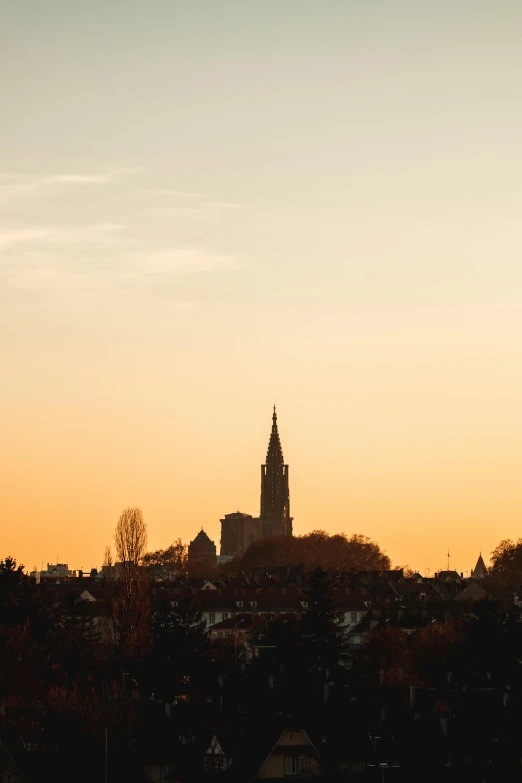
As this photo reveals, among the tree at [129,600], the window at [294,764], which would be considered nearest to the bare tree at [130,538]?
the tree at [129,600]

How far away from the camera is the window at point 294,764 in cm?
7062

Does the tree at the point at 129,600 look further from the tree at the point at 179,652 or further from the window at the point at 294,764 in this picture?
the window at the point at 294,764

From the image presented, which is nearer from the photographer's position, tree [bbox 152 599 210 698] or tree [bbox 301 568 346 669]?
tree [bbox 152 599 210 698]

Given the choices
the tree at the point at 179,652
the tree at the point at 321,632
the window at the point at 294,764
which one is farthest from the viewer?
the tree at the point at 321,632

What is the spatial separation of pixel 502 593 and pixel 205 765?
116782 millimetres

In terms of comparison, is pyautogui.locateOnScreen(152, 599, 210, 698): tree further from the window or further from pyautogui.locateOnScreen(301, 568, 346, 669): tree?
the window

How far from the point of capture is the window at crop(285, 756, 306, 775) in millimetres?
70625

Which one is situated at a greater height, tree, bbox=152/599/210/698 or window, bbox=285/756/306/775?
tree, bbox=152/599/210/698

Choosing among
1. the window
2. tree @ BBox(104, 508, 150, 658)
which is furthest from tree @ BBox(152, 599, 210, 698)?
the window

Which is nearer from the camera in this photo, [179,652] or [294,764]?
[294,764]

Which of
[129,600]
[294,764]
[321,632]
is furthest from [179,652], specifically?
[294,764]

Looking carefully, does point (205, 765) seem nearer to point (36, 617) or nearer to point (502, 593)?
point (36, 617)

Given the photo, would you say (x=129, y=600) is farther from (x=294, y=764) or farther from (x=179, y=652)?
(x=294, y=764)

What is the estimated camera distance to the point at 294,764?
233 ft
